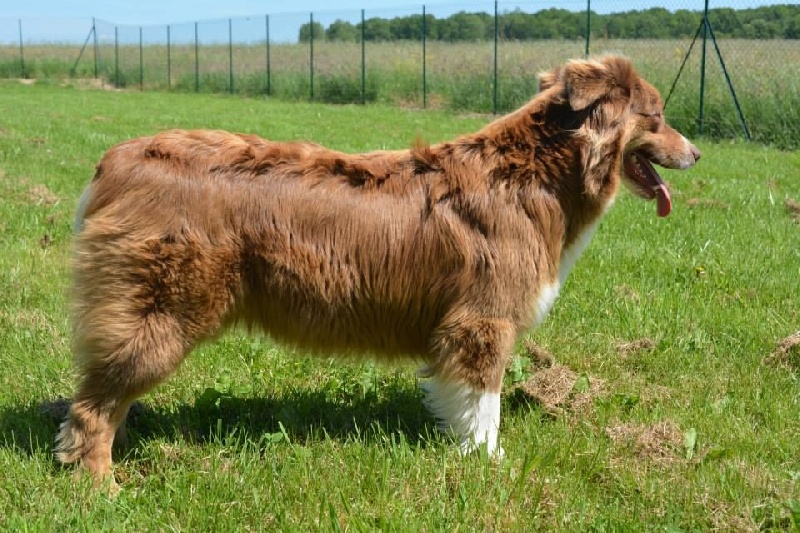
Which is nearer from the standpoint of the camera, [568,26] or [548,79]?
[548,79]

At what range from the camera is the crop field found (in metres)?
16.9

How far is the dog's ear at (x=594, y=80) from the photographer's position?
3873mm

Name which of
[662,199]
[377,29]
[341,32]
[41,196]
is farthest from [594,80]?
[341,32]

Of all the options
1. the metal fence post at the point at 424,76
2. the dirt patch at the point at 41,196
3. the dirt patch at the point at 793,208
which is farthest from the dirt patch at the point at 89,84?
the dirt patch at the point at 793,208

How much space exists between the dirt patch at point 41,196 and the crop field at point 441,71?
6.28m

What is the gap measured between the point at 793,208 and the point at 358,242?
7093mm

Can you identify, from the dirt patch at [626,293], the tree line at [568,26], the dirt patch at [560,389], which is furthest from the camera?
the tree line at [568,26]

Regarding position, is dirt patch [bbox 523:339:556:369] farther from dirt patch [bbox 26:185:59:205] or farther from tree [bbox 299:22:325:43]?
tree [bbox 299:22:325:43]

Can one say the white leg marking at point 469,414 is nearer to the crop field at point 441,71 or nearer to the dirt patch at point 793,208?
the crop field at point 441,71

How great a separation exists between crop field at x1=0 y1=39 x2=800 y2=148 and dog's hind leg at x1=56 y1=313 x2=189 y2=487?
3.42 meters

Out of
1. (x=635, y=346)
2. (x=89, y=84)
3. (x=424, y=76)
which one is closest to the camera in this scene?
(x=635, y=346)

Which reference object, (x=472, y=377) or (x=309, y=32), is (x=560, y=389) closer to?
(x=472, y=377)

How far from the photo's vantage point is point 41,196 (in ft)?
29.3

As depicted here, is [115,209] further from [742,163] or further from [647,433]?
[742,163]
